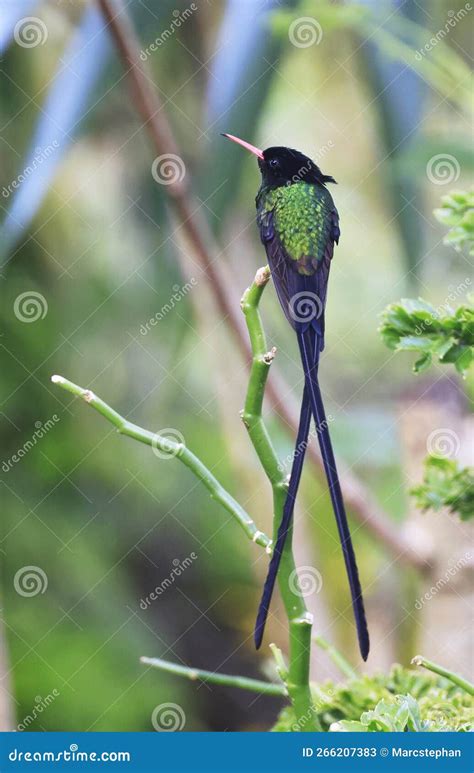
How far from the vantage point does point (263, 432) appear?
0.86 m

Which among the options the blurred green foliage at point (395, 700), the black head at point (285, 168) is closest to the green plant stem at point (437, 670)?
the blurred green foliage at point (395, 700)

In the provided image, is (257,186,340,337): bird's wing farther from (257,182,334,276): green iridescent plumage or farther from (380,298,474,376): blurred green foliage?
(380,298,474,376): blurred green foliage

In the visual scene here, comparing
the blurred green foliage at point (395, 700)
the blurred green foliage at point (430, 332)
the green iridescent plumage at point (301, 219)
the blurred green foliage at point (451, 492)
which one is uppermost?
the green iridescent plumage at point (301, 219)

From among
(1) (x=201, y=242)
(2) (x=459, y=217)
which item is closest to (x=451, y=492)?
(2) (x=459, y=217)

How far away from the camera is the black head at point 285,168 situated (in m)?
1.20

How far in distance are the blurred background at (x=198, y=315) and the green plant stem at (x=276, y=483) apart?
648 mm

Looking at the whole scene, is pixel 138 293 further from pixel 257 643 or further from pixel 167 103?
pixel 257 643

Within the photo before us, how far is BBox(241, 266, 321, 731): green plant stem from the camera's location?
2.77 feet

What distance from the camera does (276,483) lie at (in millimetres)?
856

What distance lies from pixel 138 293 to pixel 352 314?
0.46 m

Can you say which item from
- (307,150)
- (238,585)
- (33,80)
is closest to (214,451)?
(238,585)

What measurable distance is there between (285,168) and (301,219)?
0.29ft

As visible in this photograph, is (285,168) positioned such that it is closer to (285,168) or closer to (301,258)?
(285,168)

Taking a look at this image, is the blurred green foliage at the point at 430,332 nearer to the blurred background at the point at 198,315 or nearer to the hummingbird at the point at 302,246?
the hummingbird at the point at 302,246
